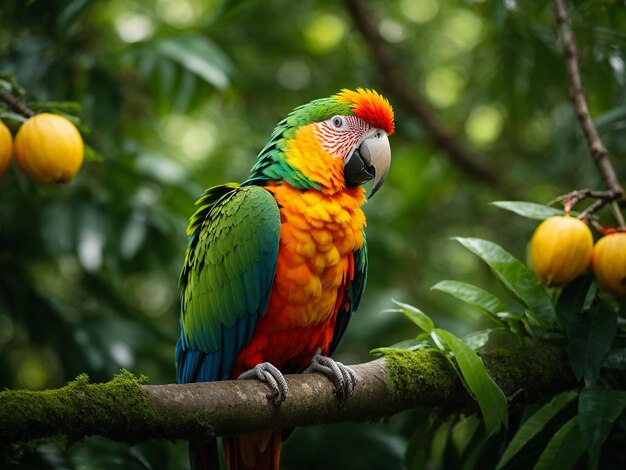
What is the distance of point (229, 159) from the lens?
4.73 m

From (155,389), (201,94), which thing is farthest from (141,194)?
(155,389)

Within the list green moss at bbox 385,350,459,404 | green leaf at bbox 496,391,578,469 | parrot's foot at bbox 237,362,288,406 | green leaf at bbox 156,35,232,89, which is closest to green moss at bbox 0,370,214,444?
parrot's foot at bbox 237,362,288,406

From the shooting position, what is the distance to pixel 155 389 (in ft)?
5.38

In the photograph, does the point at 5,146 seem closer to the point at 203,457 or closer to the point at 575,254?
the point at 203,457

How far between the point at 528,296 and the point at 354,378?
2.17 ft

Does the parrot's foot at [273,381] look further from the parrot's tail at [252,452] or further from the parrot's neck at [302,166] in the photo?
the parrot's neck at [302,166]

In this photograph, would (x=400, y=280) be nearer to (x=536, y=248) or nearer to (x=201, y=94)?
(x=201, y=94)

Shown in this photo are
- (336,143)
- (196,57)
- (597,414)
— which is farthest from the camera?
(196,57)

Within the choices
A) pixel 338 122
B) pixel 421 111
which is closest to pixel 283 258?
pixel 338 122

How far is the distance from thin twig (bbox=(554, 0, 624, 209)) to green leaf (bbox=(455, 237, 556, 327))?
34 centimetres

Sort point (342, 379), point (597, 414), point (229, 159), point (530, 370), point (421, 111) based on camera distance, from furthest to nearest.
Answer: point (229, 159) → point (421, 111) → point (530, 370) → point (342, 379) → point (597, 414)

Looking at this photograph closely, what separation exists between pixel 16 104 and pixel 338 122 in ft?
3.51

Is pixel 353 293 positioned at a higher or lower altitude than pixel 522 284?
A: lower

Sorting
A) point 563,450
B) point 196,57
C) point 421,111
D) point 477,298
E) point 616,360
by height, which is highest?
point 196,57
